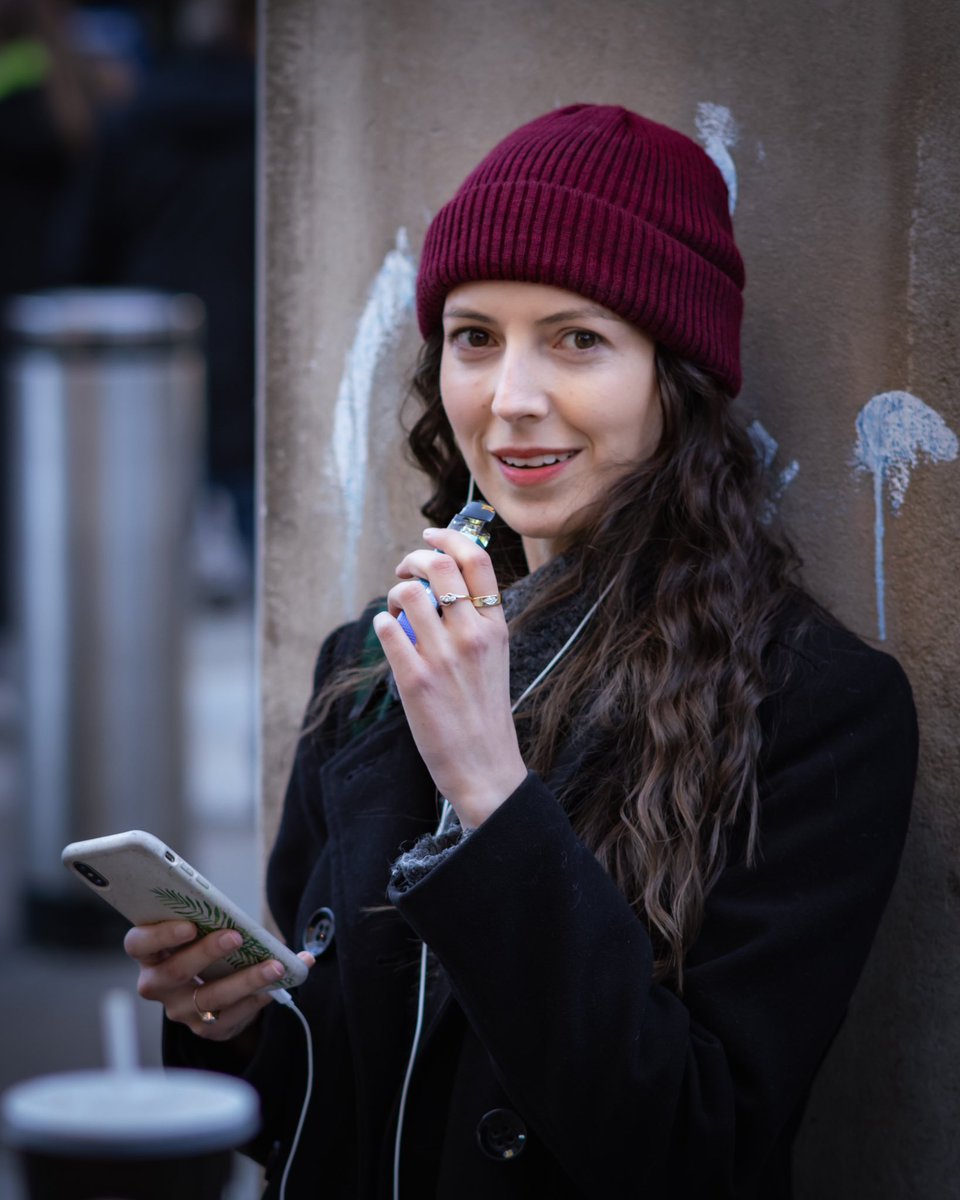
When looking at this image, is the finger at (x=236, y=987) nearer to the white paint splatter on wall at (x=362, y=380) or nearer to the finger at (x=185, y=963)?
the finger at (x=185, y=963)

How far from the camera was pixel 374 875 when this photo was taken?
222 cm

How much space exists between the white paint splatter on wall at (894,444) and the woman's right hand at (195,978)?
1001 mm

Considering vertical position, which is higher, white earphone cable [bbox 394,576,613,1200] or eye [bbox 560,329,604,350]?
eye [bbox 560,329,604,350]

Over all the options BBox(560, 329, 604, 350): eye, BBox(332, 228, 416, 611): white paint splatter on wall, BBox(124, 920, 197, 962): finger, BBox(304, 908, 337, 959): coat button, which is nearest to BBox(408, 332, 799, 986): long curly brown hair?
BBox(560, 329, 604, 350): eye


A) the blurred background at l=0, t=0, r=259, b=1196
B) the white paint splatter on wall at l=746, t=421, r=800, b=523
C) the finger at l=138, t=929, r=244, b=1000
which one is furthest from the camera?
the blurred background at l=0, t=0, r=259, b=1196

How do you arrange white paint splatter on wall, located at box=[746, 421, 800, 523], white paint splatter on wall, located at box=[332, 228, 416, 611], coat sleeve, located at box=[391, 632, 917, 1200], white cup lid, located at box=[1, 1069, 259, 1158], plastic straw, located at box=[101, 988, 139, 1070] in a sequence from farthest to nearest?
white paint splatter on wall, located at box=[332, 228, 416, 611]
white paint splatter on wall, located at box=[746, 421, 800, 523]
coat sleeve, located at box=[391, 632, 917, 1200]
plastic straw, located at box=[101, 988, 139, 1070]
white cup lid, located at box=[1, 1069, 259, 1158]

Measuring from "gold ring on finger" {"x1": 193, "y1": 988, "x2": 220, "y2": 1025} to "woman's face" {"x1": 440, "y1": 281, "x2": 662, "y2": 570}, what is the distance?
29.7 inches

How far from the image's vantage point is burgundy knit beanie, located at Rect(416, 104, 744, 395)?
7.02 feet

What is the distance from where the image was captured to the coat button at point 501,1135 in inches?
79.4

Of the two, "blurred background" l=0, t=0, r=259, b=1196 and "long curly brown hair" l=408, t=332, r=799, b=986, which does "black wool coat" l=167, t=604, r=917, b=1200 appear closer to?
"long curly brown hair" l=408, t=332, r=799, b=986

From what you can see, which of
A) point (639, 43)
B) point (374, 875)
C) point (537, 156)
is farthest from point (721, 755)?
point (639, 43)

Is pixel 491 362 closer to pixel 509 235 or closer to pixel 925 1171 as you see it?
pixel 509 235

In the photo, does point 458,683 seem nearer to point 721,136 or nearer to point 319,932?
point 319,932

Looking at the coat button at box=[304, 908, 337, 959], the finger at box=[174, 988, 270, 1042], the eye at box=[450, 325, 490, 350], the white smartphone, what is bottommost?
the finger at box=[174, 988, 270, 1042]
